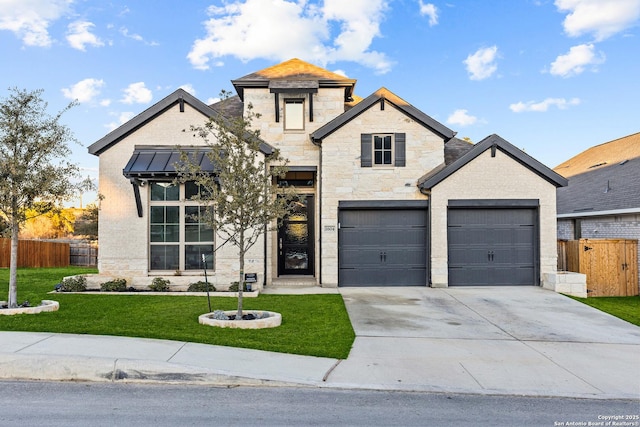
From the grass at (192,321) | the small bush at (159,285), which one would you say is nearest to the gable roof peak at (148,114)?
the small bush at (159,285)

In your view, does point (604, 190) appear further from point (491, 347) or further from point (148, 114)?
point (148, 114)

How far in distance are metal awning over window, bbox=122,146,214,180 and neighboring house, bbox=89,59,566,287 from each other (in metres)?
0.15

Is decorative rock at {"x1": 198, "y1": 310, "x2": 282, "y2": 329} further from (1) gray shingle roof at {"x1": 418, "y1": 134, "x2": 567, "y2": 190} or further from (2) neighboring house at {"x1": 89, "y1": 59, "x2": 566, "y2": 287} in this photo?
(1) gray shingle roof at {"x1": 418, "y1": 134, "x2": 567, "y2": 190}

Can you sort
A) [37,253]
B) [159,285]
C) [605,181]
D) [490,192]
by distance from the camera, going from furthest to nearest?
[37,253], [605,181], [490,192], [159,285]

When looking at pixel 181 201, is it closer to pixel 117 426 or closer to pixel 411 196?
pixel 411 196

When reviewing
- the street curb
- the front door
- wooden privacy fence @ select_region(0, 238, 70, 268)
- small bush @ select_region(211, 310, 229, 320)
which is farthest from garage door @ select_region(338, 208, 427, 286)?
wooden privacy fence @ select_region(0, 238, 70, 268)

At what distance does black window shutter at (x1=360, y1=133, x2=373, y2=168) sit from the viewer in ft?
49.5

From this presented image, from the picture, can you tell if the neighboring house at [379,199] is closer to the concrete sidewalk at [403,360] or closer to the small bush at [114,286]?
the small bush at [114,286]

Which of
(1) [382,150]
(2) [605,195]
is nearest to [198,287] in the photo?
(1) [382,150]

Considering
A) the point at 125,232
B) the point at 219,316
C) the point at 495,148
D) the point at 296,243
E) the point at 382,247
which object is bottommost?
the point at 219,316

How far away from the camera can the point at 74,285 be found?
519 inches

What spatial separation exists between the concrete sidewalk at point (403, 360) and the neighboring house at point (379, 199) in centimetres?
507

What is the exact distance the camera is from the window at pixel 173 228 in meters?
14.3

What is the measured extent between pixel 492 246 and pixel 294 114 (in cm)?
795
